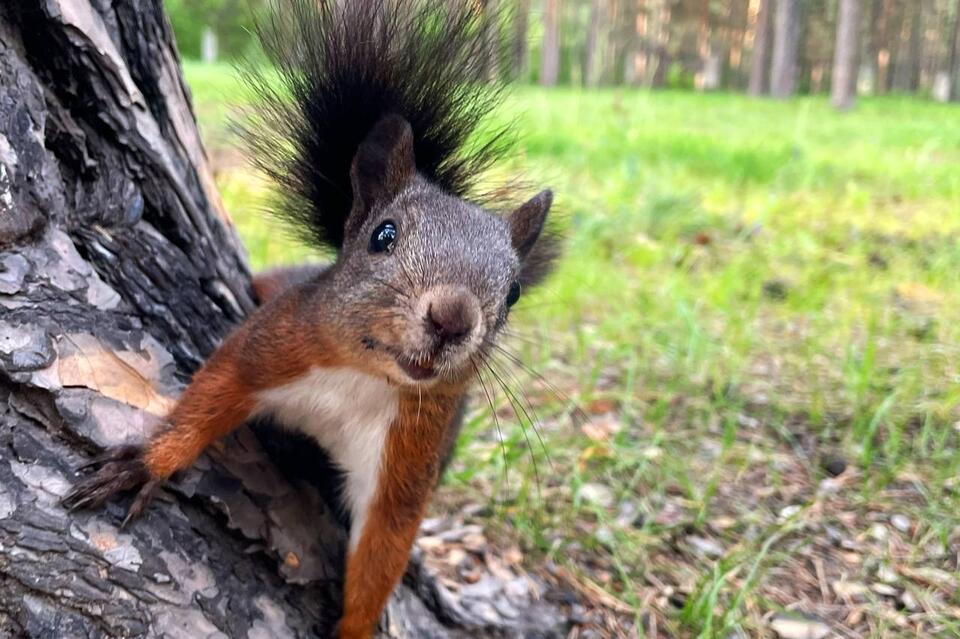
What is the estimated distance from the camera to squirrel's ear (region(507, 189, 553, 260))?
159cm

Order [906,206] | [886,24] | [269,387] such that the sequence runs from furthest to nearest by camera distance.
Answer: [886,24], [906,206], [269,387]

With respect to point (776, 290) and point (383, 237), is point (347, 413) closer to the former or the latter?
point (383, 237)

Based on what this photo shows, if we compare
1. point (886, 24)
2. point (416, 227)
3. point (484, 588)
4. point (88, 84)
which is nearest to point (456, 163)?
point (416, 227)

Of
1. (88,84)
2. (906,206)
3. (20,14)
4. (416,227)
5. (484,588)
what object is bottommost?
(484,588)

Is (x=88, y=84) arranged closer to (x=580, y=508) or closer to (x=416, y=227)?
(x=416, y=227)

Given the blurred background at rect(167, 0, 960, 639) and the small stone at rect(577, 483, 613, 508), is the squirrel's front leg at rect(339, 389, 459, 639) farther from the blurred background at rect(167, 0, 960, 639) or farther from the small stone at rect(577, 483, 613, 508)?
the small stone at rect(577, 483, 613, 508)

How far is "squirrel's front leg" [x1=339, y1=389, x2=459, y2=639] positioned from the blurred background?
16 centimetres

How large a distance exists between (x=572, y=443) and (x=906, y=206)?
3.85 metres

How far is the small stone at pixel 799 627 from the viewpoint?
1738 millimetres

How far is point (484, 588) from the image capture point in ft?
6.17

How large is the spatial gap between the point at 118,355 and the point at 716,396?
192cm

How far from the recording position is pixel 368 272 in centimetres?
136

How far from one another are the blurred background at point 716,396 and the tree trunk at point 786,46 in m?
5.97

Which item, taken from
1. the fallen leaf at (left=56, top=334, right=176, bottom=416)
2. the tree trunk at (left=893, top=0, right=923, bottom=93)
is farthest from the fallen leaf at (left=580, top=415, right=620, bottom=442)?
the tree trunk at (left=893, top=0, right=923, bottom=93)
